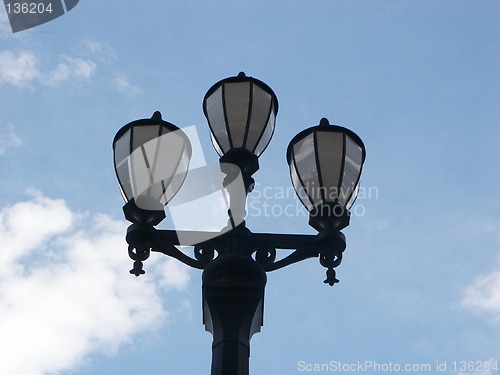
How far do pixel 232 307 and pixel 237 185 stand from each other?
2.93 feet

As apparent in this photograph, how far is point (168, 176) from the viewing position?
4.66m

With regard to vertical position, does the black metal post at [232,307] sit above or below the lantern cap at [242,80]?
below

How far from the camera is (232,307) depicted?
423cm

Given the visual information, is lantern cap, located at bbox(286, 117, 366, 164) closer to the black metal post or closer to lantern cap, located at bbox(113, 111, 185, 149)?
lantern cap, located at bbox(113, 111, 185, 149)

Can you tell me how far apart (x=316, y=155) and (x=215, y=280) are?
1.07 metres

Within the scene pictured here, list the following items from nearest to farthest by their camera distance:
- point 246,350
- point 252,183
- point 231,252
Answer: point 246,350 < point 231,252 < point 252,183

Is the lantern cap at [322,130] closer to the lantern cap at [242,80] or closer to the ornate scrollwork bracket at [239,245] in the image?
the lantern cap at [242,80]

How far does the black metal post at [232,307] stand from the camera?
13.3ft

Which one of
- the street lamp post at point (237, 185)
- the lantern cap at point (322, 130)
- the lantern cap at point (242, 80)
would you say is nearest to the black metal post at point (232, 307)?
the street lamp post at point (237, 185)

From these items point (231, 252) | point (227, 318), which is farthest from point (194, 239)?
point (227, 318)

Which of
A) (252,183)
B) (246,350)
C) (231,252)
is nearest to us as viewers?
(246,350)

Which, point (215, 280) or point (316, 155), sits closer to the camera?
point (215, 280)

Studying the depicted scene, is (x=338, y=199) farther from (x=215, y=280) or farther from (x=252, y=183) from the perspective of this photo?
(x=215, y=280)

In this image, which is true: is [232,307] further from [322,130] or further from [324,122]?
[324,122]
